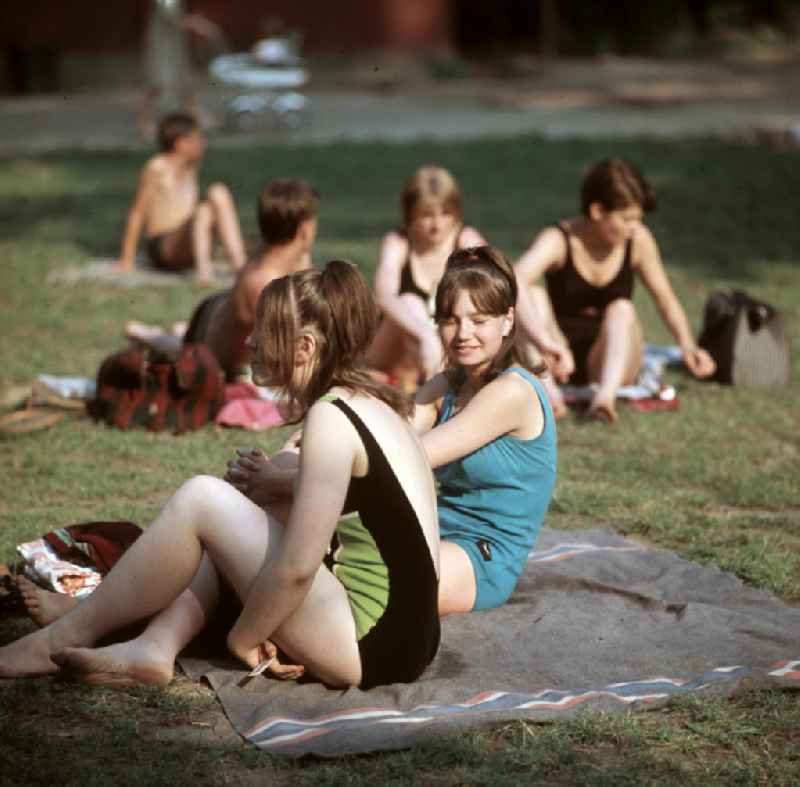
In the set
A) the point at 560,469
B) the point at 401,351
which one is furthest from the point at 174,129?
the point at 560,469

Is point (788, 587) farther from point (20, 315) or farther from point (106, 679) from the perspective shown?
point (20, 315)

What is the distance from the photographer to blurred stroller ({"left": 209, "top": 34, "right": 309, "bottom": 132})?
18.3 meters

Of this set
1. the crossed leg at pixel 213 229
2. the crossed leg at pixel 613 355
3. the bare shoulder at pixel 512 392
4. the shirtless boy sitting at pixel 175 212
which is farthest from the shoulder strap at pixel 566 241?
the shirtless boy sitting at pixel 175 212

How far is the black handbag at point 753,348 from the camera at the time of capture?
752 cm

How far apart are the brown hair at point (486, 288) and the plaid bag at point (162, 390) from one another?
2.57 m

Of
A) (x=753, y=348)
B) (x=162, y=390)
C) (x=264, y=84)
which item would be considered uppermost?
(x=264, y=84)

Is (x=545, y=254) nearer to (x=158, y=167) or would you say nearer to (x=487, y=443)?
(x=487, y=443)

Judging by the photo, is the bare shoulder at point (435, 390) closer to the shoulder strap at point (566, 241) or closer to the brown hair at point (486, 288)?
the brown hair at point (486, 288)

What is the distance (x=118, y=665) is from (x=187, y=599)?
260 millimetres

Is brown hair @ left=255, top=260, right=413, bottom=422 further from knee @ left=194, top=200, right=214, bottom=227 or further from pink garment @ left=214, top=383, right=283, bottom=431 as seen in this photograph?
knee @ left=194, top=200, right=214, bottom=227

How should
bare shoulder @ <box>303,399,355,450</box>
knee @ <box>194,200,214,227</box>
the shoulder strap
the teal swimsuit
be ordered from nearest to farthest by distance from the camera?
1. bare shoulder @ <box>303,399,355,450</box>
2. the teal swimsuit
3. the shoulder strap
4. knee @ <box>194,200,214,227</box>

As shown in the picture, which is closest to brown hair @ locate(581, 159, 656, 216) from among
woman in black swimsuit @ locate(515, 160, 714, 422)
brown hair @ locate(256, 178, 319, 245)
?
woman in black swimsuit @ locate(515, 160, 714, 422)

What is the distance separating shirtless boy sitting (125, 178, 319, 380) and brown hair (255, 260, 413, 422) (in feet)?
9.65

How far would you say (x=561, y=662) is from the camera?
403cm
